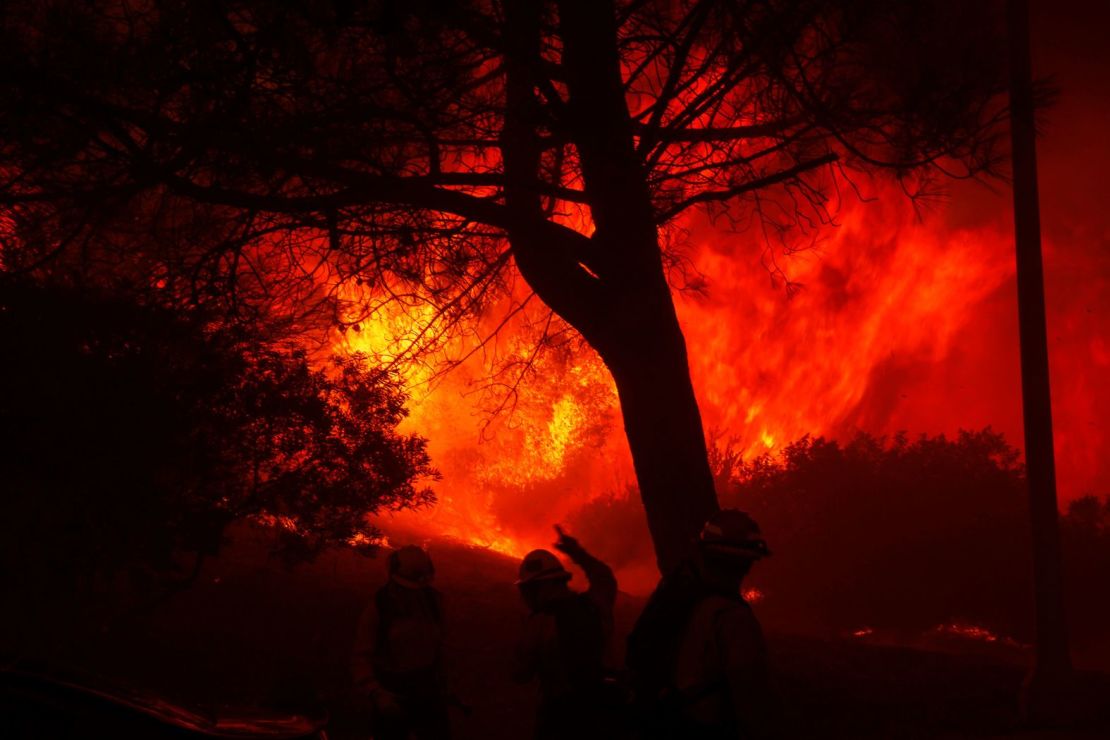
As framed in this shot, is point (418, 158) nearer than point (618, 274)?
No

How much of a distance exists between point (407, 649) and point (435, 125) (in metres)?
3.58

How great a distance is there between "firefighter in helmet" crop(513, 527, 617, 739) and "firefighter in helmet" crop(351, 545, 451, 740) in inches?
26.7

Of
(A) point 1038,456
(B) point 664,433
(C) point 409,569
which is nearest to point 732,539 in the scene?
(C) point 409,569

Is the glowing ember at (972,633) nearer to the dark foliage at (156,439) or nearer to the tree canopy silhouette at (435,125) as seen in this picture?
the tree canopy silhouette at (435,125)

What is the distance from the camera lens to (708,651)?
325cm

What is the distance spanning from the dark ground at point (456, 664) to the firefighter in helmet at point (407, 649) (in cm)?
113

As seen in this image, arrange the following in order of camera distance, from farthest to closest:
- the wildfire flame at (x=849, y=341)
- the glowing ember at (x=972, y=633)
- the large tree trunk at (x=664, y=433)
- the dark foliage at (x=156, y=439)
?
the wildfire flame at (x=849, y=341)
the glowing ember at (x=972, y=633)
the dark foliage at (x=156, y=439)
the large tree trunk at (x=664, y=433)

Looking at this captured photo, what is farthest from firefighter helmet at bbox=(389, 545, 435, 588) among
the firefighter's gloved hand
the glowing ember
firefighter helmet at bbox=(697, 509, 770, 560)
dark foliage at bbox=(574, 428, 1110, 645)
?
the glowing ember

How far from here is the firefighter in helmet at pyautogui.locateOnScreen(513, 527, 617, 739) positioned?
439 centimetres

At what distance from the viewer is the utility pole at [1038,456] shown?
8.81 m

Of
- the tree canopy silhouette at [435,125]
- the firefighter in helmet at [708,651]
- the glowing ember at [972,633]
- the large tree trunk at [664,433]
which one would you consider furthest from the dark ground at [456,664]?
the glowing ember at [972,633]

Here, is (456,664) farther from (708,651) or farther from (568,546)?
(708,651)

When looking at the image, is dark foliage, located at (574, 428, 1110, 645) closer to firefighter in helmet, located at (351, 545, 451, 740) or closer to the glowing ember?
the glowing ember

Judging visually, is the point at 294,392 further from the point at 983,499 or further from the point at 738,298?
the point at 738,298
